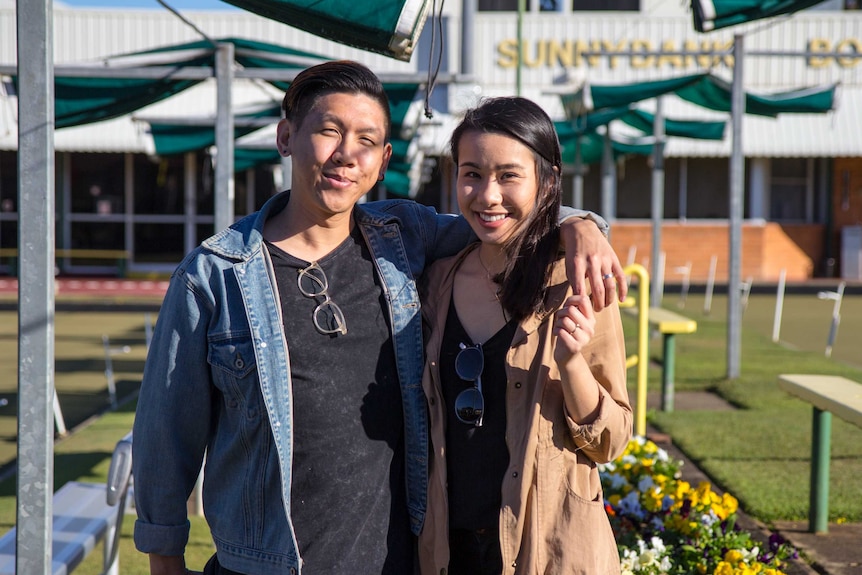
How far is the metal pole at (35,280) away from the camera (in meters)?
2.21

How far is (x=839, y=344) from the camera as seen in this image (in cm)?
1345

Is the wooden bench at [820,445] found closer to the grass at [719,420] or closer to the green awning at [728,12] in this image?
the grass at [719,420]

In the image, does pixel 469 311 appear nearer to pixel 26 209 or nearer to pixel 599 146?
pixel 26 209

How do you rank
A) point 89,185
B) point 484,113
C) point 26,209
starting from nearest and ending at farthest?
point 26,209 → point 484,113 → point 89,185

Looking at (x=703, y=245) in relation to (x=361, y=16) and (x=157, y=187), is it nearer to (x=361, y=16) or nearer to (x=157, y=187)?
(x=157, y=187)

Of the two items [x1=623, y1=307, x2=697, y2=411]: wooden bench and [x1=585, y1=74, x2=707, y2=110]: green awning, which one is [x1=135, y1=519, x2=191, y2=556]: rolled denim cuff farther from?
[x1=585, y1=74, x2=707, y2=110]: green awning

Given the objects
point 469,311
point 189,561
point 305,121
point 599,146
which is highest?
point 599,146

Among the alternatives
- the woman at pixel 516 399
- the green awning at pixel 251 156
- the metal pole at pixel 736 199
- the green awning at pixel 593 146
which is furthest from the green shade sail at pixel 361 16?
the green awning at pixel 593 146

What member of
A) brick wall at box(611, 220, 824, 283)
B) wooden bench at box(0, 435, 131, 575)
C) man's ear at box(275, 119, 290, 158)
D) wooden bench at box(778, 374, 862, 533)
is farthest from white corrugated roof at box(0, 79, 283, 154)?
man's ear at box(275, 119, 290, 158)

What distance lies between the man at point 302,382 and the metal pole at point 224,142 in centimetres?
371

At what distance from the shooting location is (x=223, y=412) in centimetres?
234

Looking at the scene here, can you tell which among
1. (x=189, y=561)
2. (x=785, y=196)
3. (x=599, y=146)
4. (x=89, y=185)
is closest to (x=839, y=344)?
(x=599, y=146)

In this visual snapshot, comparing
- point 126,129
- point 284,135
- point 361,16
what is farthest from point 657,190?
point 126,129

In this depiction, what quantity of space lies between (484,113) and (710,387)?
8103 mm
